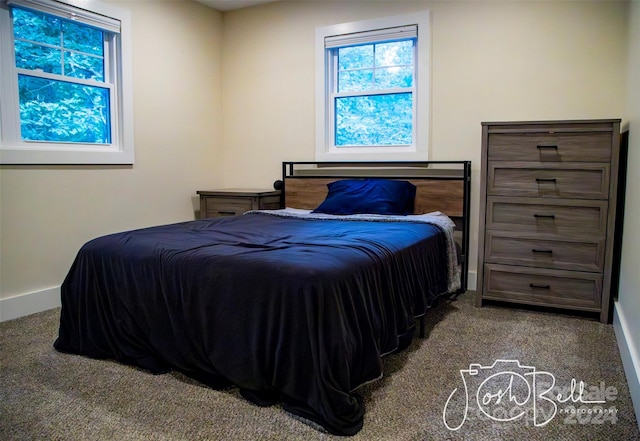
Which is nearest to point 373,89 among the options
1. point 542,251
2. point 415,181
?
point 415,181

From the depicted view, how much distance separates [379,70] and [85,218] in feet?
8.14

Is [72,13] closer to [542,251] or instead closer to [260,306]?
[260,306]

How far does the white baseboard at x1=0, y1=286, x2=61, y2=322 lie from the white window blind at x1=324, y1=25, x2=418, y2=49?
2.77 meters

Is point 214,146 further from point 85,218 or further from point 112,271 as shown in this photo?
point 112,271

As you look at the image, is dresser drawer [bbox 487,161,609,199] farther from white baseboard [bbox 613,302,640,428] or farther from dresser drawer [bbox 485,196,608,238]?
white baseboard [bbox 613,302,640,428]

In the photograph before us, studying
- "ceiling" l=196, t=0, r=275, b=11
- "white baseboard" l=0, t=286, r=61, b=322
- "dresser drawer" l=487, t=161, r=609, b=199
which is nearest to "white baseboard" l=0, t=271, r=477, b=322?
"white baseboard" l=0, t=286, r=61, b=322

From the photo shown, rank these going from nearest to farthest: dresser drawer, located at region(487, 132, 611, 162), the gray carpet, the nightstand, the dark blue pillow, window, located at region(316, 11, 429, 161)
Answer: the gray carpet < dresser drawer, located at region(487, 132, 611, 162) < the dark blue pillow < window, located at region(316, 11, 429, 161) < the nightstand

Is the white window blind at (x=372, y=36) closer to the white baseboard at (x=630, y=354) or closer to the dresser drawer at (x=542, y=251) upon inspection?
the dresser drawer at (x=542, y=251)

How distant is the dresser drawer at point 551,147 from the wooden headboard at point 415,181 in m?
0.42

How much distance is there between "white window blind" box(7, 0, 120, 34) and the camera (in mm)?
2865

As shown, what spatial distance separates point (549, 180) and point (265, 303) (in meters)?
2.01

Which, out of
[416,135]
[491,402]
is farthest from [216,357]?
[416,135]

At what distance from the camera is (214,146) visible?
4.41 meters

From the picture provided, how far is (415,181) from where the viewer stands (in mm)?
3525
